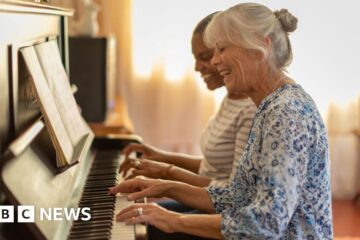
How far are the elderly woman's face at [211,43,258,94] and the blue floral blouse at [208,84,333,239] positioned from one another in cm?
8

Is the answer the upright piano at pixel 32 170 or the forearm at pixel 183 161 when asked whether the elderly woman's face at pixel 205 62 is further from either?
the upright piano at pixel 32 170

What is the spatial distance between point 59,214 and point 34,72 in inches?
12.9

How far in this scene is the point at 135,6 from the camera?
328 cm

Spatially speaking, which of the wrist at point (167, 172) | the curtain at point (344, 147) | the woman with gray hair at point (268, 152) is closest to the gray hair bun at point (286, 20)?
the woman with gray hair at point (268, 152)

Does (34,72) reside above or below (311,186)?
above

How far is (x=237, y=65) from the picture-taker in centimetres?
128

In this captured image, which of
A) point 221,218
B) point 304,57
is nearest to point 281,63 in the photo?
point 221,218

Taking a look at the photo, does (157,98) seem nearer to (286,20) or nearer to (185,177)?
(185,177)

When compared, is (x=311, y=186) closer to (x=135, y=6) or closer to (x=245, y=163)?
(x=245, y=163)

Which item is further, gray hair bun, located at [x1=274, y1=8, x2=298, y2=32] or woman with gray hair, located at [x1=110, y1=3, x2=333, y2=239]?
gray hair bun, located at [x1=274, y1=8, x2=298, y2=32]

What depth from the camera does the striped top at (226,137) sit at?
5.27 feet

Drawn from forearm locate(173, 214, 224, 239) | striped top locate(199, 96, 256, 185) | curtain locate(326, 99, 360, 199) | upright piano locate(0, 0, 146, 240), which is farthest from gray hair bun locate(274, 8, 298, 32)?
curtain locate(326, 99, 360, 199)

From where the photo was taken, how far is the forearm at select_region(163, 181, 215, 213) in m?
1.48

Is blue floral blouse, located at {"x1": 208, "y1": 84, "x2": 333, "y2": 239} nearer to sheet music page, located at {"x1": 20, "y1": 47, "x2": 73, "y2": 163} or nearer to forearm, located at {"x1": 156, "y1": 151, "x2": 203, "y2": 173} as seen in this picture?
sheet music page, located at {"x1": 20, "y1": 47, "x2": 73, "y2": 163}
